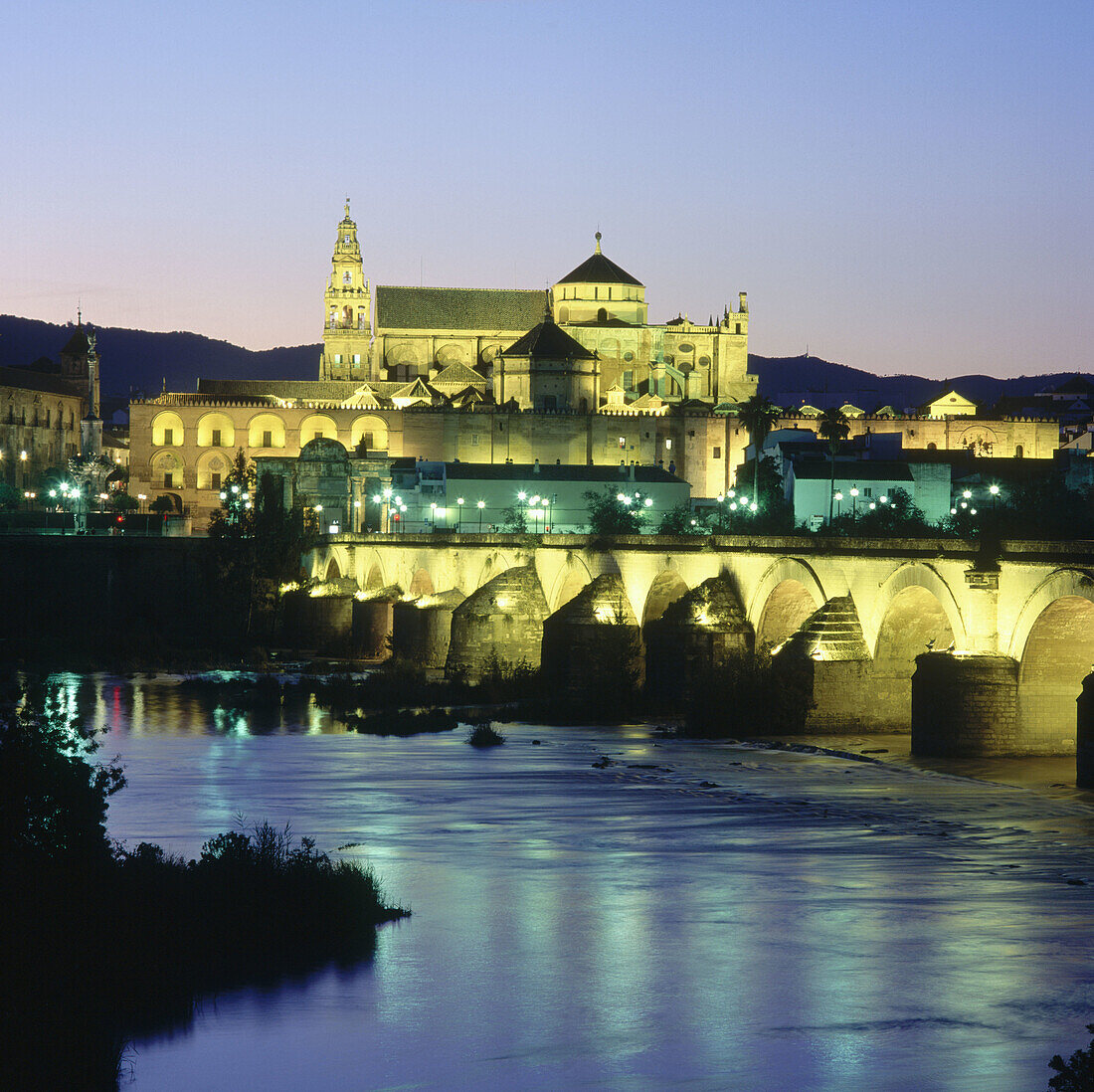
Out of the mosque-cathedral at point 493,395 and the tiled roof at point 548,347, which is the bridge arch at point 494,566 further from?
the tiled roof at point 548,347

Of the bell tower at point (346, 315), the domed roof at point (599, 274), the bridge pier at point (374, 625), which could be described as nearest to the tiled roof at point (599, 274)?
the domed roof at point (599, 274)

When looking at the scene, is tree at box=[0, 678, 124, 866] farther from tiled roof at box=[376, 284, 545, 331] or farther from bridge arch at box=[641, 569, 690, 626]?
tiled roof at box=[376, 284, 545, 331]

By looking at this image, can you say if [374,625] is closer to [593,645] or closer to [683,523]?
[683,523]

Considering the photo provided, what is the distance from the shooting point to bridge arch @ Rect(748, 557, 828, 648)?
34.6 meters

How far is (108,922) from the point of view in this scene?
15.4 meters

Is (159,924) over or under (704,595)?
under

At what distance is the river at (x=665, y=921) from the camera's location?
13.8m

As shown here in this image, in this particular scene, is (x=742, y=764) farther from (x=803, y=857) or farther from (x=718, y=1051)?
(x=718, y=1051)

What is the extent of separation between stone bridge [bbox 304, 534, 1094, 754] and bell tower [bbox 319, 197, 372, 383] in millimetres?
70827

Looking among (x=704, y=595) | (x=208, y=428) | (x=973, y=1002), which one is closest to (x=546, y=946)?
(x=973, y=1002)

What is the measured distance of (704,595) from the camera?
36.2 meters

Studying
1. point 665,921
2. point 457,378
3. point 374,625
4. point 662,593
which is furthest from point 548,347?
point 665,921

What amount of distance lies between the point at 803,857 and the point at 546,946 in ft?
18.0

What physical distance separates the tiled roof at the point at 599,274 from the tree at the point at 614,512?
3388cm
